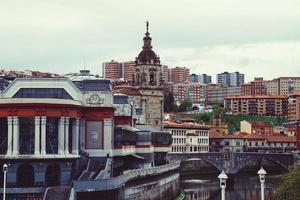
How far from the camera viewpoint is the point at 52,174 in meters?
56.1

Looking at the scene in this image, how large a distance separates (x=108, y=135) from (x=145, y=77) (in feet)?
199

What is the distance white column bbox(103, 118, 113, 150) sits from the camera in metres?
59.6

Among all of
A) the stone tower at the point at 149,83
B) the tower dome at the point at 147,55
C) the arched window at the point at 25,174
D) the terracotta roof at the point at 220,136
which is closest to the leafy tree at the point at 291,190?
the arched window at the point at 25,174

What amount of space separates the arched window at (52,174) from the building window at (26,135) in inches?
77.0

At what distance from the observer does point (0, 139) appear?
56.8m

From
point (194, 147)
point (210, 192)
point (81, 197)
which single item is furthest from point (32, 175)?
point (194, 147)

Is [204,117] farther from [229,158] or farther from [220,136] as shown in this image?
[229,158]

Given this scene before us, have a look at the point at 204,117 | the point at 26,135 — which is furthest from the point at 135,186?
the point at 204,117

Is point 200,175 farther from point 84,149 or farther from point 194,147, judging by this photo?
point 84,149

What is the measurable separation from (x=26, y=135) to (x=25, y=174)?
9.58 ft

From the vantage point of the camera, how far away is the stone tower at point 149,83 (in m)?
119

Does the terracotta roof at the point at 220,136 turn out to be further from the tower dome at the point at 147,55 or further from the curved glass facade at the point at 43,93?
the curved glass facade at the point at 43,93

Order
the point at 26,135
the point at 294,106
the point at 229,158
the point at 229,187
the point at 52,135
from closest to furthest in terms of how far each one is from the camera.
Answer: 1. the point at 26,135
2. the point at 52,135
3. the point at 229,187
4. the point at 229,158
5. the point at 294,106

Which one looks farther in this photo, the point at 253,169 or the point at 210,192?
the point at 253,169
